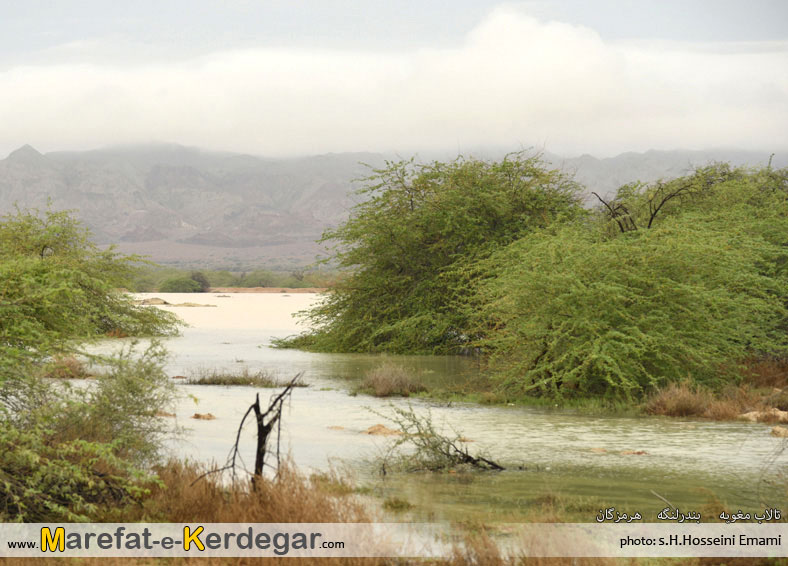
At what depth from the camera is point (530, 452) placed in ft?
47.8

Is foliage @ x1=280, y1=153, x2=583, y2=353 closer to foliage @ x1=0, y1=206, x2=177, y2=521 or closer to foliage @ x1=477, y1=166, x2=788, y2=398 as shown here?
foliage @ x1=477, y1=166, x2=788, y2=398

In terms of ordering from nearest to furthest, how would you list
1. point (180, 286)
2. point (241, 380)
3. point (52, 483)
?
1. point (52, 483)
2. point (241, 380)
3. point (180, 286)

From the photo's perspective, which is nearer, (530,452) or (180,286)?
(530,452)

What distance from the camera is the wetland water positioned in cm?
1120

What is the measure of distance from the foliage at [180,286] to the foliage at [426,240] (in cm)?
8266

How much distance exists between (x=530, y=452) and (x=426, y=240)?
70.1 feet

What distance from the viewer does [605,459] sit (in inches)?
549

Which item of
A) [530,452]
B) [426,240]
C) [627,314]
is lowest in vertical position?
[530,452]

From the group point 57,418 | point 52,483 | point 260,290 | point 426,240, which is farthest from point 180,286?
point 52,483

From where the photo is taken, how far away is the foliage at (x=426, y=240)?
3403 centimetres

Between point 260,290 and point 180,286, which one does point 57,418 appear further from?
point 260,290

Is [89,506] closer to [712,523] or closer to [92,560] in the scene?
[92,560]

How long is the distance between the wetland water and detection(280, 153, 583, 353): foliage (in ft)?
30.7

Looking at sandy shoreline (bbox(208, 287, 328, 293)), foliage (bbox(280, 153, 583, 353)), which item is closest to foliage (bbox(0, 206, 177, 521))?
foliage (bbox(280, 153, 583, 353))
